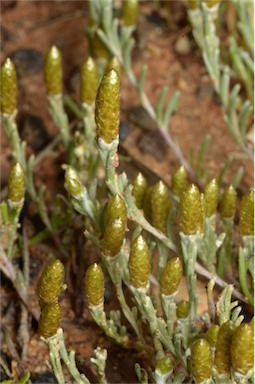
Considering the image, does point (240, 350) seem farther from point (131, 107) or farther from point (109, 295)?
point (131, 107)

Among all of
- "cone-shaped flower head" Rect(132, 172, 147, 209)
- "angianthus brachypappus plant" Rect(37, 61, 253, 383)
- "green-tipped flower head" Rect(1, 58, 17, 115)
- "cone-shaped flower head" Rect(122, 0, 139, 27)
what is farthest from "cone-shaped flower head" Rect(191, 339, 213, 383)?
"cone-shaped flower head" Rect(122, 0, 139, 27)

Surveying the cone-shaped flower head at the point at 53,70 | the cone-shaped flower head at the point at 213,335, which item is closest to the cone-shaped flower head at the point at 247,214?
the cone-shaped flower head at the point at 213,335

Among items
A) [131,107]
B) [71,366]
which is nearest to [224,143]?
[131,107]

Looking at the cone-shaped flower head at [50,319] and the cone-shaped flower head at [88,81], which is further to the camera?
the cone-shaped flower head at [88,81]

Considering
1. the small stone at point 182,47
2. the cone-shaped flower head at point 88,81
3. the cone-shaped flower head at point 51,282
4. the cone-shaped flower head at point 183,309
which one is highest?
the cone-shaped flower head at point 88,81

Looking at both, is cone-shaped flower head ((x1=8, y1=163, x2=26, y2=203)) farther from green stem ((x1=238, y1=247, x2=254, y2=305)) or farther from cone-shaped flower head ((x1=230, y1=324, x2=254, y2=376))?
cone-shaped flower head ((x1=230, y1=324, x2=254, y2=376))

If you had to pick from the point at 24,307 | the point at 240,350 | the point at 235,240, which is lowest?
the point at 235,240

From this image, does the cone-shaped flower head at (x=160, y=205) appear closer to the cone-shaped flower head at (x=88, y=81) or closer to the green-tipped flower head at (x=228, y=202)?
the green-tipped flower head at (x=228, y=202)

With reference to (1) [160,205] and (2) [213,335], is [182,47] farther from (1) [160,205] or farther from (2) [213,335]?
(2) [213,335]
